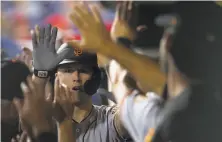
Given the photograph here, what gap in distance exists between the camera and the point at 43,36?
1.56m

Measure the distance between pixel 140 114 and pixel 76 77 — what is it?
0.27 meters

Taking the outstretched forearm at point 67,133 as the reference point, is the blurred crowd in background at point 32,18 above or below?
above

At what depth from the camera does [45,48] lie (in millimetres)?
1562

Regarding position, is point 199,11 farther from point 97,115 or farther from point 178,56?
point 97,115

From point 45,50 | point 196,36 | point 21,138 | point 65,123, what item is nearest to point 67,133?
point 65,123

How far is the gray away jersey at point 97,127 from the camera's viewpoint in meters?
1.55

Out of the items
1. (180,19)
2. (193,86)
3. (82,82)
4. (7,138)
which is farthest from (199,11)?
(7,138)

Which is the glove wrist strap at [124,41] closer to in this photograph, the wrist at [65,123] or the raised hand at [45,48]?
the raised hand at [45,48]

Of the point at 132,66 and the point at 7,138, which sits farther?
the point at 7,138

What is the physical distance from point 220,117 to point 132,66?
1.18 ft

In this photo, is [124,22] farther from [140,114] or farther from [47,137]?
[47,137]

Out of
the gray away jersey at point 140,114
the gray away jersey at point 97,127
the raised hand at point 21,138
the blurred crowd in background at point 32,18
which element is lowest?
the raised hand at point 21,138

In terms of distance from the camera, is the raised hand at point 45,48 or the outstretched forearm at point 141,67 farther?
the raised hand at point 45,48

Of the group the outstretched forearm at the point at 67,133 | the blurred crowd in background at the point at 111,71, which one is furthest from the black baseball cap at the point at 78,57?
the outstretched forearm at the point at 67,133
